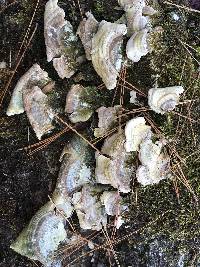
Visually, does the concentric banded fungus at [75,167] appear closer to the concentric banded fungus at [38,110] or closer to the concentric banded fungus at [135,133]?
the concentric banded fungus at [38,110]

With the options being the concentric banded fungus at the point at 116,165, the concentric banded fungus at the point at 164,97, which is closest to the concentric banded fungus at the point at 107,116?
the concentric banded fungus at the point at 116,165

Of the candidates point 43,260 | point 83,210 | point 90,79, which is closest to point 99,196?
point 83,210

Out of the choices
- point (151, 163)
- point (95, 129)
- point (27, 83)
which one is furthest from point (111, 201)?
point (27, 83)

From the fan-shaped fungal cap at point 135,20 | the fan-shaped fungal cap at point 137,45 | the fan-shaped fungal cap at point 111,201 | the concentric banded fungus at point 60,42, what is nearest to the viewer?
the fan-shaped fungal cap at point 137,45

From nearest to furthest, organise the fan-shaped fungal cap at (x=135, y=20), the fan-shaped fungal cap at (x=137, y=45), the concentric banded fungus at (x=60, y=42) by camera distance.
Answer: the fan-shaped fungal cap at (x=137, y=45) < the fan-shaped fungal cap at (x=135, y=20) < the concentric banded fungus at (x=60, y=42)

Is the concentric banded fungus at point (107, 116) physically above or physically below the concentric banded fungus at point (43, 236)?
above
